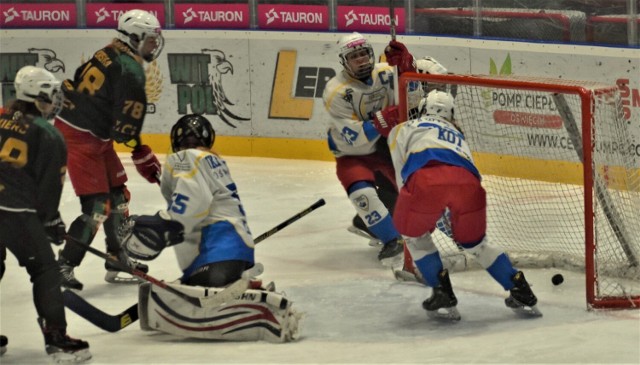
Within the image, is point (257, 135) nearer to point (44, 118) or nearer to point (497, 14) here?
point (497, 14)

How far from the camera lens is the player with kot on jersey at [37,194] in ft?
16.9

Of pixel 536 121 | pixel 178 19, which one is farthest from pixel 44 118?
pixel 178 19

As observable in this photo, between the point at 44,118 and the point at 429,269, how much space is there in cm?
174

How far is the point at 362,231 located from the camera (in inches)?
302

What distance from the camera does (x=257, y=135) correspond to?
1023cm

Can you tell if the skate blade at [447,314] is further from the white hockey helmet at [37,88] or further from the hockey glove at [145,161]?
the white hockey helmet at [37,88]

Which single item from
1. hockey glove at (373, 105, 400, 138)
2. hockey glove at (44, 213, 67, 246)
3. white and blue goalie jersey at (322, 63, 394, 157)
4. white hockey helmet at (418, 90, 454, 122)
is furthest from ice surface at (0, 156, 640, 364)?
white hockey helmet at (418, 90, 454, 122)

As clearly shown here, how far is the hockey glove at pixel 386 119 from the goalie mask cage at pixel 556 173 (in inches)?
3.1

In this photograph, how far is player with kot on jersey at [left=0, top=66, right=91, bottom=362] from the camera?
16.9 ft

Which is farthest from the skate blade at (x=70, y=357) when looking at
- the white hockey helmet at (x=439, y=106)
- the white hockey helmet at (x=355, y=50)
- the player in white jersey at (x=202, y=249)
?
the white hockey helmet at (x=355, y=50)

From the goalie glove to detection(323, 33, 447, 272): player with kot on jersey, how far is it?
5.67 feet

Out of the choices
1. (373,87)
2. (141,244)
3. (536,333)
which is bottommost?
(536,333)

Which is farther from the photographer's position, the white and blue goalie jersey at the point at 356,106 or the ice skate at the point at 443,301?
the white and blue goalie jersey at the point at 356,106

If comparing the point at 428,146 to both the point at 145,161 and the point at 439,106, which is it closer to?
the point at 439,106
